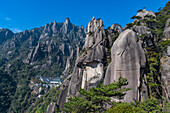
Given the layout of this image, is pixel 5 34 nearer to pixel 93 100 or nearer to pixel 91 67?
pixel 91 67

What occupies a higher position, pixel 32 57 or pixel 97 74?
pixel 32 57

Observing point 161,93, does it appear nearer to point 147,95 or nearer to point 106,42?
point 147,95

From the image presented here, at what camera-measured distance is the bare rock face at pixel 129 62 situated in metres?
15.7

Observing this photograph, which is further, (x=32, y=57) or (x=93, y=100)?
(x=32, y=57)

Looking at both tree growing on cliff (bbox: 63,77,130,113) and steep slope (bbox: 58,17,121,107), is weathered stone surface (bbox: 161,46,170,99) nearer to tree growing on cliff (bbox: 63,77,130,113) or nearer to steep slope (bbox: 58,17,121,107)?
tree growing on cliff (bbox: 63,77,130,113)

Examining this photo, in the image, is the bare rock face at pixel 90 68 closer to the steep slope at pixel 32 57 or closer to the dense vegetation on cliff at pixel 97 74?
the dense vegetation on cliff at pixel 97 74

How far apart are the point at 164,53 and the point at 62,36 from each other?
451 feet

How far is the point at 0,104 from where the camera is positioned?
58.0m

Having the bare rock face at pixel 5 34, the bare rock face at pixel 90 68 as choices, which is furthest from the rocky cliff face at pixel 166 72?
the bare rock face at pixel 5 34

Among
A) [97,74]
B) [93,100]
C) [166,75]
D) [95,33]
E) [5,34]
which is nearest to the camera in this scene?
[93,100]

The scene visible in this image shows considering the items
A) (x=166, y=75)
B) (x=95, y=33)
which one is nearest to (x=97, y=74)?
(x=95, y=33)

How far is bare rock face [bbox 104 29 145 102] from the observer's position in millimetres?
15738

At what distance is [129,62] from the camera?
16922 mm

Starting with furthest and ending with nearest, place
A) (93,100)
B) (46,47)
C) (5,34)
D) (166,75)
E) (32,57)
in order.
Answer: (5,34) → (46,47) → (32,57) → (166,75) → (93,100)
